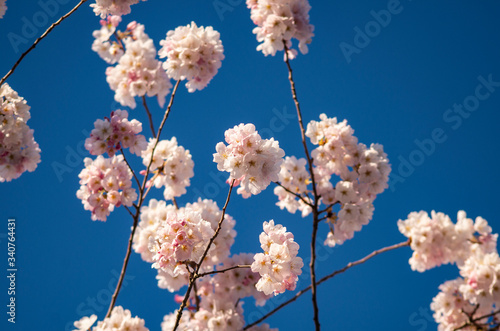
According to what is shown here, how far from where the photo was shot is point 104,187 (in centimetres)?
334

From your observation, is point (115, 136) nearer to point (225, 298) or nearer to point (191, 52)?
point (191, 52)

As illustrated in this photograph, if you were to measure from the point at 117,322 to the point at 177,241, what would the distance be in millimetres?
1265

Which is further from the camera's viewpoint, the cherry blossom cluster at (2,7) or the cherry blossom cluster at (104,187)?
the cherry blossom cluster at (104,187)

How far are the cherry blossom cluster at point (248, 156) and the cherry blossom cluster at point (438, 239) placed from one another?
2.26m

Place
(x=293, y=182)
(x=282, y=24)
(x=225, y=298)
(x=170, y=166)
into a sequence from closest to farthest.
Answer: (x=282, y=24), (x=170, y=166), (x=225, y=298), (x=293, y=182)

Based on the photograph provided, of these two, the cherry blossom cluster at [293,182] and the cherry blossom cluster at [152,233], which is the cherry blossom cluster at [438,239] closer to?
the cherry blossom cluster at [293,182]

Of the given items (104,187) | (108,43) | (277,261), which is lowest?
(277,261)

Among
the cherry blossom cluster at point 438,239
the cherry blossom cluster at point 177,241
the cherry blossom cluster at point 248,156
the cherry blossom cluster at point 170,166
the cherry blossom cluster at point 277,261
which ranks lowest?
the cherry blossom cluster at point 277,261

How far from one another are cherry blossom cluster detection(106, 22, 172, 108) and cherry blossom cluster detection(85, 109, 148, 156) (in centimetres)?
72

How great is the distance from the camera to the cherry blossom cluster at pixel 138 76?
12.9 ft

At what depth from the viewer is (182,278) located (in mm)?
4047

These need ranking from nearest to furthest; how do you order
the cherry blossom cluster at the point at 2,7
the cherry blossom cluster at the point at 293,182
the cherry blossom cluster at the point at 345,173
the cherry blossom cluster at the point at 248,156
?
the cherry blossom cluster at the point at 248,156
the cherry blossom cluster at the point at 2,7
the cherry blossom cluster at the point at 345,173
the cherry blossom cluster at the point at 293,182

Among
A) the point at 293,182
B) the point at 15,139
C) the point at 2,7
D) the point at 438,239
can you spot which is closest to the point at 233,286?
the point at 293,182

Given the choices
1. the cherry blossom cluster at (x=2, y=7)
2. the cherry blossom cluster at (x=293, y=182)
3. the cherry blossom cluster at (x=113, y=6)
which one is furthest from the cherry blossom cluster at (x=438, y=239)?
the cherry blossom cluster at (x=2, y=7)
